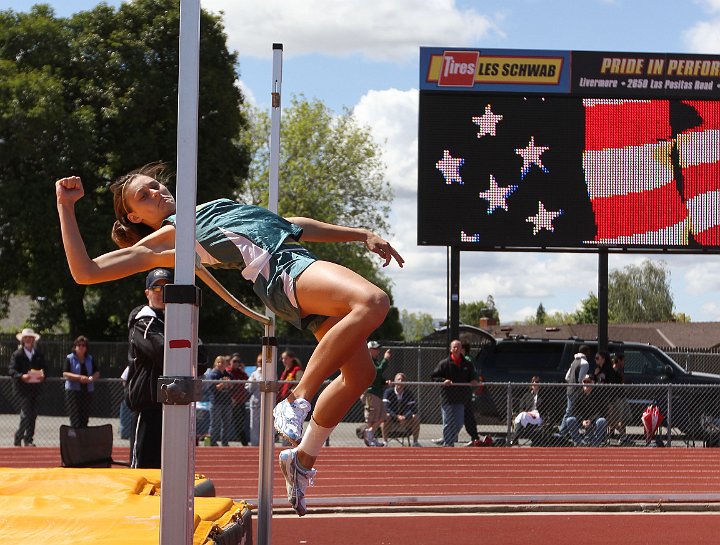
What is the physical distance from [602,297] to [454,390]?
379 cm

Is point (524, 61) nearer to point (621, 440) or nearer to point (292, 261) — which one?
point (621, 440)

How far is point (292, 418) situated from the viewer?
375 cm

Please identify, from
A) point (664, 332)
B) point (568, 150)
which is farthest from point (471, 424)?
point (664, 332)

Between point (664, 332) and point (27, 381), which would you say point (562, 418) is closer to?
point (27, 381)

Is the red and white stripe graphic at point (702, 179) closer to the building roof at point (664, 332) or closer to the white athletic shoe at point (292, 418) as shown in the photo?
the white athletic shoe at point (292, 418)

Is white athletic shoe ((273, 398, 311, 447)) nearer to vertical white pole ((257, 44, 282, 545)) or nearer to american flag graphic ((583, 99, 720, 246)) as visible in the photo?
vertical white pole ((257, 44, 282, 545))

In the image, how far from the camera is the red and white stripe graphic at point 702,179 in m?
14.7

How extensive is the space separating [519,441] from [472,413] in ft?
2.73

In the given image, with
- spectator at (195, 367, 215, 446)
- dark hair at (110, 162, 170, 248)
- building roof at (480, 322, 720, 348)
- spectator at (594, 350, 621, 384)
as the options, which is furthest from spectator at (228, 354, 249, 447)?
building roof at (480, 322, 720, 348)

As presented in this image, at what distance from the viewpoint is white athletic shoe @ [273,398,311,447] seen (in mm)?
3734

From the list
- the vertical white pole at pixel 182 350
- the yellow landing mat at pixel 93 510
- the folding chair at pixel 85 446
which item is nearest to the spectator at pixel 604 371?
the folding chair at pixel 85 446

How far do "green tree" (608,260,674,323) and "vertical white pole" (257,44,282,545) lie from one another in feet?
267

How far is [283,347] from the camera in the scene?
69.2 ft

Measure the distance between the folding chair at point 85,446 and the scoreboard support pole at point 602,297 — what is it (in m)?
9.02
